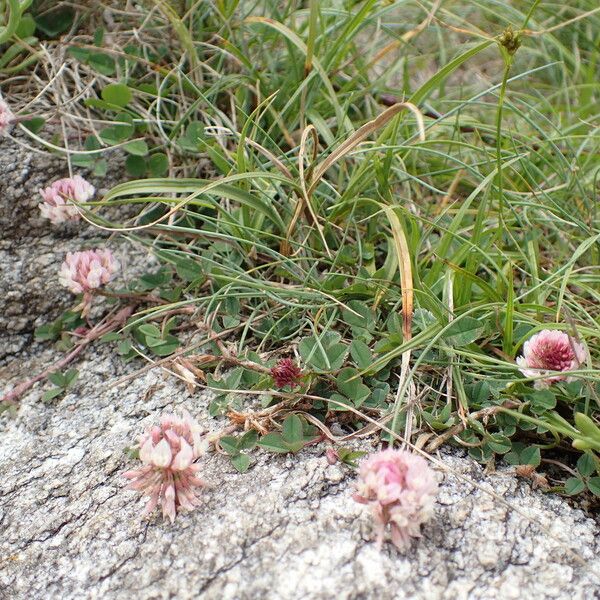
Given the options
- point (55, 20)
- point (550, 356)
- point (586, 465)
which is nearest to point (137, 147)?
point (55, 20)

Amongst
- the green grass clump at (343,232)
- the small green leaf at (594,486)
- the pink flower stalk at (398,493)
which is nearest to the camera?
the pink flower stalk at (398,493)

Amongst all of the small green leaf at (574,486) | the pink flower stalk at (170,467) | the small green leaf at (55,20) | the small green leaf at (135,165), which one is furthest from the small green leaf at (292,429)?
the small green leaf at (55,20)

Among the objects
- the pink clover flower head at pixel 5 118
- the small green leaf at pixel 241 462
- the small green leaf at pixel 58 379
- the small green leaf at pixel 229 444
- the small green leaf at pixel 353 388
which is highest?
the pink clover flower head at pixel 5 118

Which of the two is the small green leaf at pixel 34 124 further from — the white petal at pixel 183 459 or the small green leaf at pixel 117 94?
the white petal at pixel 183 459

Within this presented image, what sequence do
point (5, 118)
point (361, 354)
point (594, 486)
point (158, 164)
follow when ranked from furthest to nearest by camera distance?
1. point (158, 164)
2. point (5, 118)
3. point (361, 354)
4. point (594, 486)

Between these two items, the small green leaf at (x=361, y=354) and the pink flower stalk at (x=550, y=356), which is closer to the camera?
the pink flower stalk at (x=550, y=356)

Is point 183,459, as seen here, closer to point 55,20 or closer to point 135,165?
point 135,165

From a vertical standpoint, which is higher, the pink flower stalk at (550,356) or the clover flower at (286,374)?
the pink flower stalk at (550,356)

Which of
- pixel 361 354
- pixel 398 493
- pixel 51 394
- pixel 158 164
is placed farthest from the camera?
pixel 158 164
